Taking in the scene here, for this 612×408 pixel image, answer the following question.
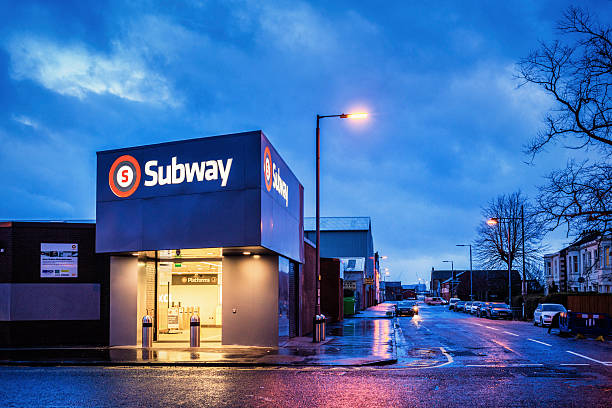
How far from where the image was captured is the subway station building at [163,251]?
1916 cm

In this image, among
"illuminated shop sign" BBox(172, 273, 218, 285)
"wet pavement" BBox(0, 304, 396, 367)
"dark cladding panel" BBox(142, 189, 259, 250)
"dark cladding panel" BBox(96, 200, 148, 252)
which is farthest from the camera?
"illuminated shop sign" BBox(172, 273, 218, 285)

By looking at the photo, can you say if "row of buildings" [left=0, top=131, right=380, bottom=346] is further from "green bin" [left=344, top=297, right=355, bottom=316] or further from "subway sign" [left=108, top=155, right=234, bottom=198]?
"green bin" [left=344, top=297, right=355, bottom=316]

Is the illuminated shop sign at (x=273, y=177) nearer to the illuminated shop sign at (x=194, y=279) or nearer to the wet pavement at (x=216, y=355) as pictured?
the illuminated shop sign at (x=194, y=279)

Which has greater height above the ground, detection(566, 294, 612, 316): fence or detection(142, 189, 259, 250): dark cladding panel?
detection(142, 189, 259, 250): dark cladding panel

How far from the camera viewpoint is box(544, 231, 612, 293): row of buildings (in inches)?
2126

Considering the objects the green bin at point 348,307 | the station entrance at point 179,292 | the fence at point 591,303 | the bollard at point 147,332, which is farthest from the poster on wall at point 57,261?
the green bin at point 348,307

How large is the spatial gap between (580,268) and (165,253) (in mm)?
54307

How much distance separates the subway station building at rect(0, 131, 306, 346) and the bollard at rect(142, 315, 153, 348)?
978mm

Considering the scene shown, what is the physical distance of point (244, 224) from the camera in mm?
18750

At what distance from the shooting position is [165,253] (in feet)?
69.5

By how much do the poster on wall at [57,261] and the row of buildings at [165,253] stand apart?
37 mm

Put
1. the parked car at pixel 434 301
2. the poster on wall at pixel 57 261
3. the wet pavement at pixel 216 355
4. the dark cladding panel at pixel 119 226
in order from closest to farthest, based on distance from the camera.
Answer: the wet pavement at pixel 216 355
the dark cladding panel at pixel 119 226
the poster on wall at pixel 57 261
the parked car at pixel 434 301

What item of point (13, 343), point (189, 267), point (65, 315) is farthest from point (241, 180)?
point (13, 343)

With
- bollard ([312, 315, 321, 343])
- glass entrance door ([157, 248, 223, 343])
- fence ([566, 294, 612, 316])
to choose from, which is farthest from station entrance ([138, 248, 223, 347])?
fence ([566, 294, 612, 316])
